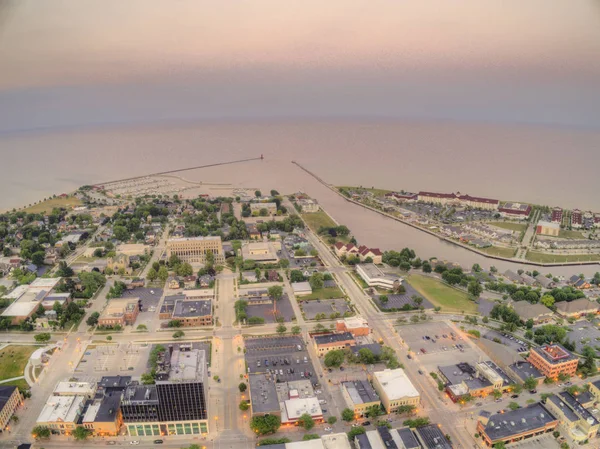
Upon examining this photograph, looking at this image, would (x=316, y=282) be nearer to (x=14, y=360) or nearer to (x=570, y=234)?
(x=14, y=360)

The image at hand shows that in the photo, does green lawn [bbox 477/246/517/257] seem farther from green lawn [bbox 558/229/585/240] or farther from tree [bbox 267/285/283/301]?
tree [bbox 267/285/283/301]

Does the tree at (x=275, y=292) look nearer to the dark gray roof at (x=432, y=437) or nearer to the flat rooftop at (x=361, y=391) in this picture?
the flat rooftop at (x=361, y=391)

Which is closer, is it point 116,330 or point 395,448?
point 395,448

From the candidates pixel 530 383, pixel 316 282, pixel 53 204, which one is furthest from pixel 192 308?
pixel 53 204

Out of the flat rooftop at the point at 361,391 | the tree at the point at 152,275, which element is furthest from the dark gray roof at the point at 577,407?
the tree at the point at 152,275

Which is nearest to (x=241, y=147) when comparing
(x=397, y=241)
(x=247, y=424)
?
(x=397, y=241)

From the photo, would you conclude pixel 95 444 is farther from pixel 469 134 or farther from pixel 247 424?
pixel 469 134
